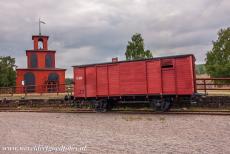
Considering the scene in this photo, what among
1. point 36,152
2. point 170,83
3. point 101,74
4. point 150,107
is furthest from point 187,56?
point 36,152

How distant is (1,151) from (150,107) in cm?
1377

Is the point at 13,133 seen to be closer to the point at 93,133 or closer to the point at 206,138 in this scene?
the point at 93,133

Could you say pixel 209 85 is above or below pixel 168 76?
below

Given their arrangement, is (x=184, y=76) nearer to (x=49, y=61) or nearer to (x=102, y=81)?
(x=102, y=81)

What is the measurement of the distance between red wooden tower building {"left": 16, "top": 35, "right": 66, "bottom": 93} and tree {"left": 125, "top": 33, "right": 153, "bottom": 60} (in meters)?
9.70

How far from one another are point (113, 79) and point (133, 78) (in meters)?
1.54

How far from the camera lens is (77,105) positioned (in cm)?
2556

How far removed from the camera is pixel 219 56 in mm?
53781

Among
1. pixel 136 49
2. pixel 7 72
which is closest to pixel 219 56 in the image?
pixel 136 49

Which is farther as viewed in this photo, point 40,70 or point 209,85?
point 40,70

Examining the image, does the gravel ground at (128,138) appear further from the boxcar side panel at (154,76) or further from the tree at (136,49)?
the tree at (136,49)

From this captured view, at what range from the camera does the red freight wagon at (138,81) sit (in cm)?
1931

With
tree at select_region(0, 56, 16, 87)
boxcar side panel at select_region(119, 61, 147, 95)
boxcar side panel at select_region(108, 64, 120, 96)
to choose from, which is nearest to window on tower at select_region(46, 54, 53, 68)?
tree at select_region(0, 56, 16, 87)

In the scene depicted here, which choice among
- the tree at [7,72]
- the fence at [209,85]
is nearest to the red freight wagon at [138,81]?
the fence at [209,85]
